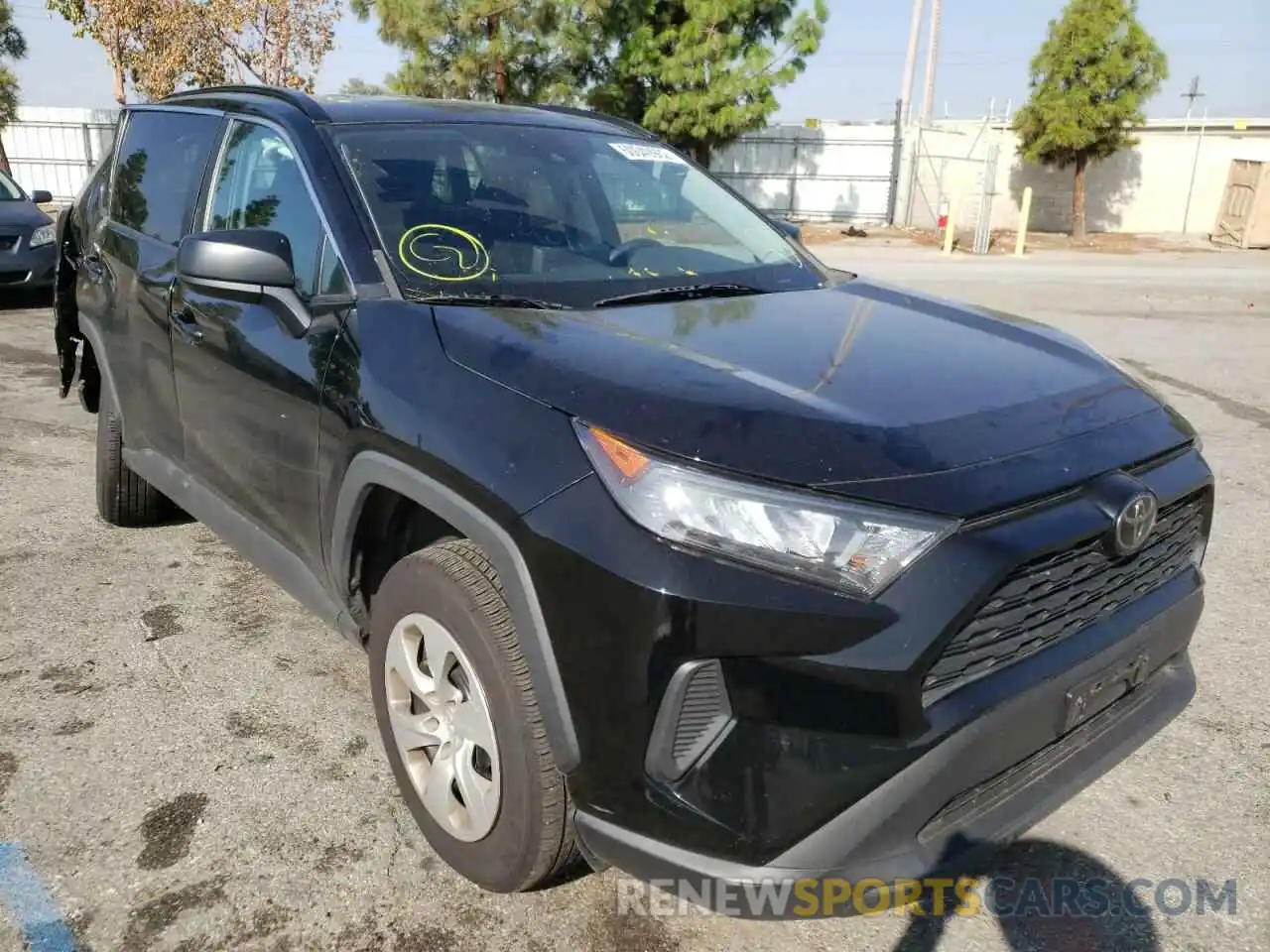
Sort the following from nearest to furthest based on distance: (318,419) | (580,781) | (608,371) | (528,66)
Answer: (580,781)
(608,371)
(318,419)
(528,66)

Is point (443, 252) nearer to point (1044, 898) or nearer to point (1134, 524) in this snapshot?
point (1134, 524)

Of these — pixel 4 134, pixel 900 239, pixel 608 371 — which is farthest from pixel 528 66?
pixel 608 371

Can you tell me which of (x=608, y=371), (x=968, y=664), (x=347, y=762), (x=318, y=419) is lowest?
(x=347, y=762)

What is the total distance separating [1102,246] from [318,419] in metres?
22.5

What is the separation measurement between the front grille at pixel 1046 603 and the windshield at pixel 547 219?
1.27m

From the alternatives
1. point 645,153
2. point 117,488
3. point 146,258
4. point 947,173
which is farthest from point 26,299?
point 947,173

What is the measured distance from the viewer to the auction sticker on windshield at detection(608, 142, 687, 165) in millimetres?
3531

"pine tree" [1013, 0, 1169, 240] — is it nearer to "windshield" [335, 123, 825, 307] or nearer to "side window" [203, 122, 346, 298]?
"windshield" [335, 123, 825, 307]

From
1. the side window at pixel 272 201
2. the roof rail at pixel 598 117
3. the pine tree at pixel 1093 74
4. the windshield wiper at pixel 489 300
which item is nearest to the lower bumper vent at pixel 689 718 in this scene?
the windshield wiper at pixel 489 300

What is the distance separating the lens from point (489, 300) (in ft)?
8.37

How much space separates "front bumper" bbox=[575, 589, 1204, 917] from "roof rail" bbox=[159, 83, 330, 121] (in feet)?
7.16

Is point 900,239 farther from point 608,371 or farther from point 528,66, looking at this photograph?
point 608,371

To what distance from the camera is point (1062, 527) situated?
A: 194 cm

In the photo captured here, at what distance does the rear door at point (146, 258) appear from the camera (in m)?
3.48
